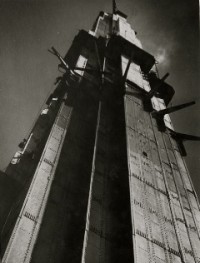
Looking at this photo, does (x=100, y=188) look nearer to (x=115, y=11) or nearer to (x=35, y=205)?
(x=35, y=205)

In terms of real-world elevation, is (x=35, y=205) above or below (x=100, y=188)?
below

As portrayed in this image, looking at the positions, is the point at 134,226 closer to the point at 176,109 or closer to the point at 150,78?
the point at 176,109

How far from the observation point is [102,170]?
1162 cm

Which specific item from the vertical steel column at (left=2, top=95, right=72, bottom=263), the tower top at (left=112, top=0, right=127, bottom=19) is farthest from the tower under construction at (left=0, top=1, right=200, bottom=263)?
the tower top at (left=112, top=0, right=127, bottom=19)

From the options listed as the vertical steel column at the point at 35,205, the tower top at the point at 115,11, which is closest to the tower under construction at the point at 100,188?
the vertical steel column at the point at 35,205

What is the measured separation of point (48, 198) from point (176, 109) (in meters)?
9.66

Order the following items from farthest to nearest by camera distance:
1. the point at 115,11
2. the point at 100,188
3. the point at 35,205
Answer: the point at 115,11
the point at 100,188
the point at 35,205

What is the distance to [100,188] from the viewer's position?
10641 mm

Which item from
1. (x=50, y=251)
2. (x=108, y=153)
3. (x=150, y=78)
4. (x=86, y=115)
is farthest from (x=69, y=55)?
(x=50, y=251)

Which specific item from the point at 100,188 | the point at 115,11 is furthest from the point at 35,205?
the point at 115,11

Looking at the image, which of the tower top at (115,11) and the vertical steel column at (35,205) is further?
the tower top at (115,11)

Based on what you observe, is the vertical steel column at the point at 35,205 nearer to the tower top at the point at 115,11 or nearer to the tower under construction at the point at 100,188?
the tower under construction at the point at 100,188

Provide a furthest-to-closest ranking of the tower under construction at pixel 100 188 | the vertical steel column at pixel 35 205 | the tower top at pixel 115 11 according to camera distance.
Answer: the tower top at pixel 115 11 → the tower under construction at pixel 100 188 → the vertical steel column at pixel 35 205

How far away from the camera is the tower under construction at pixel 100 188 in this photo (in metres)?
8.45
